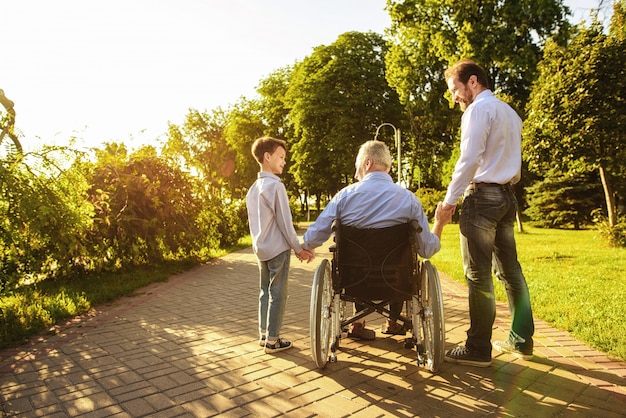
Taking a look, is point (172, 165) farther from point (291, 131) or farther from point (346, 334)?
point (291, 131)

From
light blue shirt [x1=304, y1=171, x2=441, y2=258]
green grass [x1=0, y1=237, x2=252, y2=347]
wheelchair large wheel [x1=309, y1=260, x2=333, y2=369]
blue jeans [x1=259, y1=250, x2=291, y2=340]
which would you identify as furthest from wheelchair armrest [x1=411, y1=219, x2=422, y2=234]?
green grass [x1=0, y1=237, x2=252, y2=347]

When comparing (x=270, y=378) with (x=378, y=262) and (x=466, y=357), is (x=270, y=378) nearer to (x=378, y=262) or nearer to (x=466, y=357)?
(x=378, y=262)

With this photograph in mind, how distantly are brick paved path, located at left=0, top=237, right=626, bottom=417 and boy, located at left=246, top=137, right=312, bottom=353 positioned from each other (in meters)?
0.30

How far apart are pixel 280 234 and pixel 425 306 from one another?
135cm

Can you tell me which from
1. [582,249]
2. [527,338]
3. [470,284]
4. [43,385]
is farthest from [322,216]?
[582,249]

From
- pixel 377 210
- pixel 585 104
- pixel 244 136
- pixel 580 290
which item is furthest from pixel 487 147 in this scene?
pixel 244 136

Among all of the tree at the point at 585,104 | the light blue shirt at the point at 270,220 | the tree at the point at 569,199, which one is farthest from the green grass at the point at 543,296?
the tree at the point at 569,199

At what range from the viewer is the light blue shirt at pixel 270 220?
4016mm

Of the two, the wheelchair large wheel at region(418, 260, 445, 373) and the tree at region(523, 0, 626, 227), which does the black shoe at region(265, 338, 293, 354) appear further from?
the tree at region(523, 0, 626, 227)

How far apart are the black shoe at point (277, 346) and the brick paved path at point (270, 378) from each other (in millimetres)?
51

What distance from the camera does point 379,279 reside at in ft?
11.3

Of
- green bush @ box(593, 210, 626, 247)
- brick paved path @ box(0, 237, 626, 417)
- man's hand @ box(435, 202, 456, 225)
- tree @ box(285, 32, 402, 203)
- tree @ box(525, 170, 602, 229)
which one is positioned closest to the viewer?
brick paved path @ box(0, 237, 626, 417)

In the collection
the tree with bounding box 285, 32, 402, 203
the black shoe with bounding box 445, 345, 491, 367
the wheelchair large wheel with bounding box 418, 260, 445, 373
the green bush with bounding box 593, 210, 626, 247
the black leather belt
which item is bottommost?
the green bush with bounding box 593, 210, 626, 247

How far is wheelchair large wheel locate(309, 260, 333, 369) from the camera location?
3.34 meters
